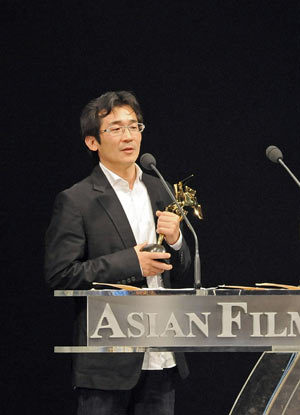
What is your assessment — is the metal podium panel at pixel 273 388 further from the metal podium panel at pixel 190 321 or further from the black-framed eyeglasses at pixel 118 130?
the black-framed eyeglasses at pixel 118 130

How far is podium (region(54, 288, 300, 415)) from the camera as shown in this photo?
8.11 ft

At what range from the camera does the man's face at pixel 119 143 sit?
2971mm

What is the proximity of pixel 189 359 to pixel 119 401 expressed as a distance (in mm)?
1390

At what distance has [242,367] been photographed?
4148mm

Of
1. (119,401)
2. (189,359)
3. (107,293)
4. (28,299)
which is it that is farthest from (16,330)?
(107,293)

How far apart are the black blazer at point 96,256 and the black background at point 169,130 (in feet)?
3.47

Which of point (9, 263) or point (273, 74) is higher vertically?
point (273, 74)

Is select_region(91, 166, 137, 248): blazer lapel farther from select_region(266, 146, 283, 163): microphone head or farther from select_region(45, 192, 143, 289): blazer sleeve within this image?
select_region(266, 146, 283, 163): microphone head

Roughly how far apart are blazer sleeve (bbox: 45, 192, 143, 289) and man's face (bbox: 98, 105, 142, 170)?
0.20m

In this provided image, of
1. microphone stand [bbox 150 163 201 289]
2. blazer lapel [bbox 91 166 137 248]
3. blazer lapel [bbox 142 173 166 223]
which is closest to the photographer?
microphone stand [bbox 150 163 201 289]

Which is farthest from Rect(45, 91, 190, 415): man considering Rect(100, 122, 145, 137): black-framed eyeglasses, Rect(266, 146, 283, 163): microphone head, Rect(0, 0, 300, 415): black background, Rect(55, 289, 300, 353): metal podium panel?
Rect(0, 0, 300, 415): black background

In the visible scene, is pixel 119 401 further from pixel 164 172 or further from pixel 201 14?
pixel 201 14

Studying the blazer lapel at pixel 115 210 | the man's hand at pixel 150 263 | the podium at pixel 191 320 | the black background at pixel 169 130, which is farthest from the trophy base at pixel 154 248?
the black background at pixel 169 130

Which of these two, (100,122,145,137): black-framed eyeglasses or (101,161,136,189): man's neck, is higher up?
(100,122,145,137): black-framed eyeglasses
